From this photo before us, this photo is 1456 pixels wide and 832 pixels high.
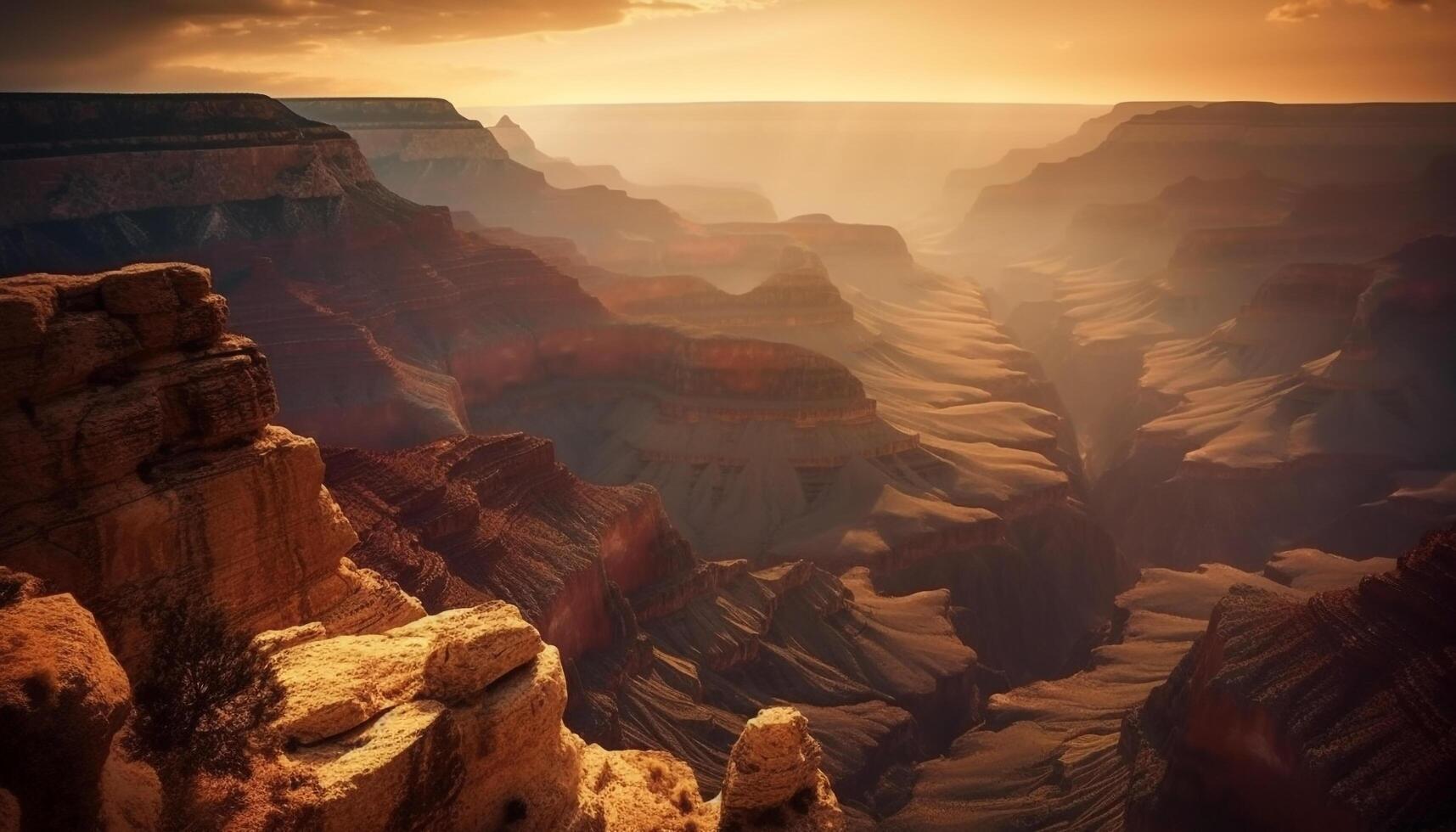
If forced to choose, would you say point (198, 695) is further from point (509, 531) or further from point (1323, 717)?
point (1323, 717)

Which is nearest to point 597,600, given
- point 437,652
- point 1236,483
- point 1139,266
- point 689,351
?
point 437,652

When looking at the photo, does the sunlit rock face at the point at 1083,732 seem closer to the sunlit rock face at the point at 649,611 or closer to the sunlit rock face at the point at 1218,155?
the sunlit rock face at the point at 649,611

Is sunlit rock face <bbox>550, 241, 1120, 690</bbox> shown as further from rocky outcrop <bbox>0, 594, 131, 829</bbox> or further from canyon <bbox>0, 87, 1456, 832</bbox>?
rocky outcrop <bbox>0, 594, 131, 829</bbox>

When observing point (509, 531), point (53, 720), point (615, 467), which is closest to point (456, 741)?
point (53, 720)

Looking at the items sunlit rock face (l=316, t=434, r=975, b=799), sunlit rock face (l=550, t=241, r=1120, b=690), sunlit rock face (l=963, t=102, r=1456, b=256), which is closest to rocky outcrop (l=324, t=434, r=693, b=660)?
sunlit rock face (l=316, t=434, r=975, b=799)

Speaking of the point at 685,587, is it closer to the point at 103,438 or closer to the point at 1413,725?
the point at 1413,725

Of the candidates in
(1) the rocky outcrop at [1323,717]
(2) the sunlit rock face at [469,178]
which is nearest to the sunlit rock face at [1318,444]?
(1) the rocky outcrop at [1323,717]
